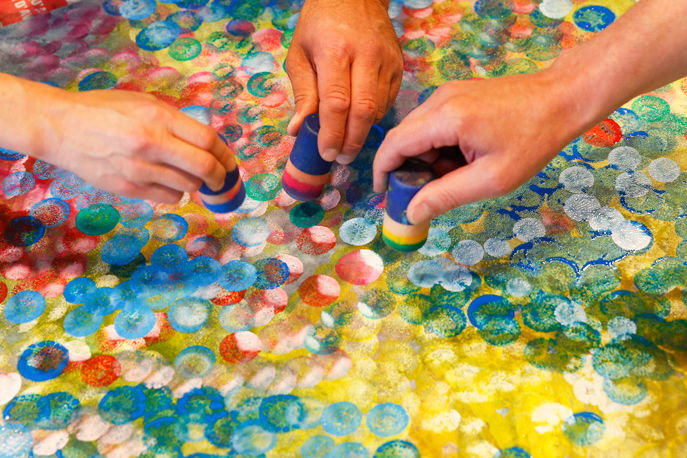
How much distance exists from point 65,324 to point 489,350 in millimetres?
632

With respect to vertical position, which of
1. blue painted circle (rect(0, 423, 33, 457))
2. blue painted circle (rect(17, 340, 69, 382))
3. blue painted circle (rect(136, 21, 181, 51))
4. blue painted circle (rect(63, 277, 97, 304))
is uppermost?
blue painted circle (rect(136, 21, 181, 51))

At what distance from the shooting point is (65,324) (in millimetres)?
982

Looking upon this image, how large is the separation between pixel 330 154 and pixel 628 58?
44 cm

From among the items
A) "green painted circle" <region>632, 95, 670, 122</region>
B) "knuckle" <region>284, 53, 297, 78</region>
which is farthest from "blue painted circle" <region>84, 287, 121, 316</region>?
"green painted circle" <region>632, 95, 670, 122</region>

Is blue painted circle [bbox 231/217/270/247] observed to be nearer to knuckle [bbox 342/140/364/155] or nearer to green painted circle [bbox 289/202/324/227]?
green painted circle [bbox 289/202/324/227]

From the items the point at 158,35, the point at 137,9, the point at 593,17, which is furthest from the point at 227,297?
the point at 593,17

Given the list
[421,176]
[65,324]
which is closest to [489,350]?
[421,176]

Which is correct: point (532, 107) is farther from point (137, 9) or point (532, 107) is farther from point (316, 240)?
point (137, 9)

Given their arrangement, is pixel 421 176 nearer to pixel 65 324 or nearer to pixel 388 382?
pixel 388 382

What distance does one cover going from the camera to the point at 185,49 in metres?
1.33

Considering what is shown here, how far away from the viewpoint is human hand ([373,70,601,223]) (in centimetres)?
85

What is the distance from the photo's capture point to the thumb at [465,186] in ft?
2.81

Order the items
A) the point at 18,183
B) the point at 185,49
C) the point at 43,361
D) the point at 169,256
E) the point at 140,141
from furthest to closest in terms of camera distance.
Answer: the point at 185,49, the point at 18,183, the point at 169,256, the point at 43,361, the point at 140,141

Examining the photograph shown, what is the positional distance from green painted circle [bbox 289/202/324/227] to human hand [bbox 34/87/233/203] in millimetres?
214
